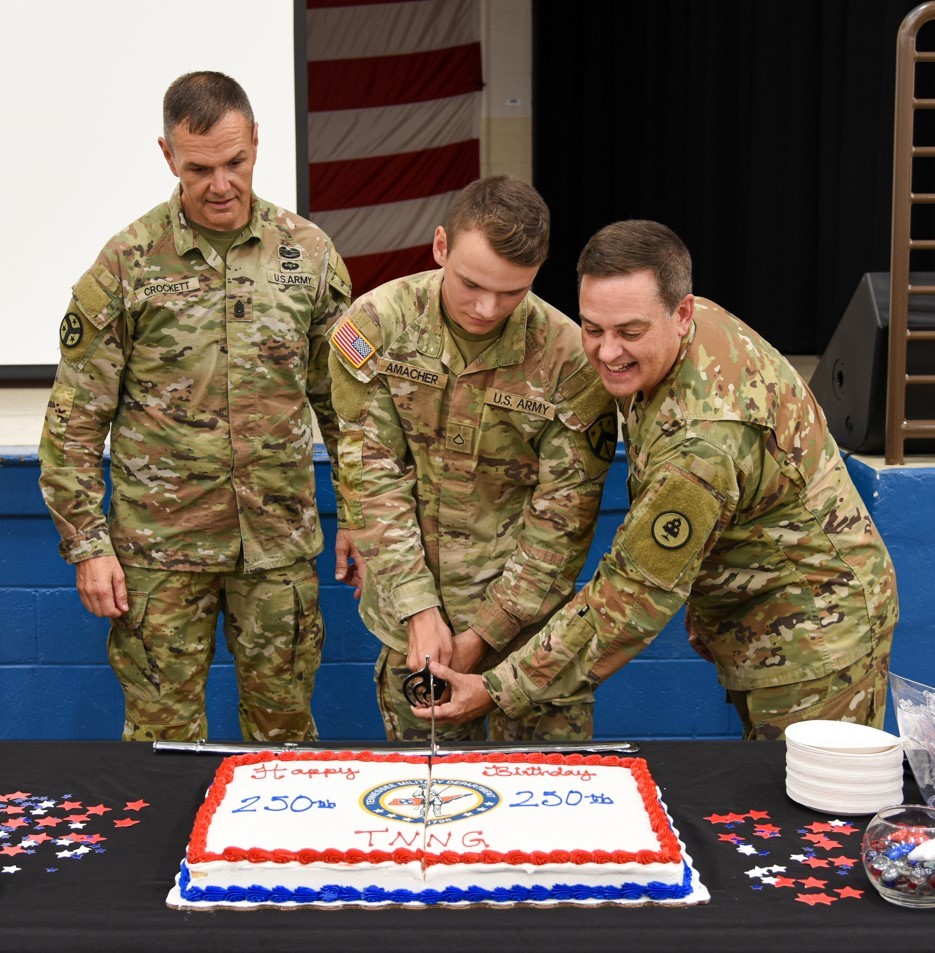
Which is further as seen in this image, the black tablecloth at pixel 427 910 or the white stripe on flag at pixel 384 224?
the white stripe on flag at pixel 384 224

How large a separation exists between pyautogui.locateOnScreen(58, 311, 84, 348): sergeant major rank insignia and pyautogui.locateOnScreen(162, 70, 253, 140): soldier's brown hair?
363 mm

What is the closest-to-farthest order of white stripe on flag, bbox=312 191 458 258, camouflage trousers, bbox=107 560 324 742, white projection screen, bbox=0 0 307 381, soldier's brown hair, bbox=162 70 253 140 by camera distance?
soldier's brown hair, bbox=162 70 253 140 < camouflage trousers, bbox=107 560 324 742 < white projection screen, bbox=0 0 307 381 < white stripe on flag, bbox=312 191 458 258

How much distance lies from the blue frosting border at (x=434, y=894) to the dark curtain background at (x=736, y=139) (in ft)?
14.0

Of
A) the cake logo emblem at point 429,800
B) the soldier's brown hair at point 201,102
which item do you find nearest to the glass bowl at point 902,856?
the cake logo emblem at point 429,800

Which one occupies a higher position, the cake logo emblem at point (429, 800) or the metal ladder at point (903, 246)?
the metal ladder at point (903, 246)

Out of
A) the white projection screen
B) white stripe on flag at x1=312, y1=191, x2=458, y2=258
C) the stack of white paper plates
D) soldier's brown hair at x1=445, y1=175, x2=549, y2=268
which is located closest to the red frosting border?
the stack of white paper plates

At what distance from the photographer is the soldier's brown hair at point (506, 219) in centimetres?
178

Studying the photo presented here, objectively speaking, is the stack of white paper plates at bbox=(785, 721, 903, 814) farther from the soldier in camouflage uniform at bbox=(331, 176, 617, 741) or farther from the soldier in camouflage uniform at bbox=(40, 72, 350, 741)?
the soldier in camouflage uniform at bbox=(40, 72, 350, 741)

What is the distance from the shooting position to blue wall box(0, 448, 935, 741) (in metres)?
2.97

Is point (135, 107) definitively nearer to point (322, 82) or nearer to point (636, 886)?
point (636, 886)

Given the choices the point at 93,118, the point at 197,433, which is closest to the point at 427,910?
the point at 197,433

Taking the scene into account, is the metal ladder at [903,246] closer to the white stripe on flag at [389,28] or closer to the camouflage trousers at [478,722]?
the camouflage trousers at [478,722]

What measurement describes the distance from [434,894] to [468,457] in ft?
2.87

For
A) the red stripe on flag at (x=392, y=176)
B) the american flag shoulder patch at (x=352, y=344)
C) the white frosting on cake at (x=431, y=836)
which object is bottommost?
the white frosting on cake at (x=431, y=836)
